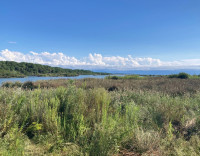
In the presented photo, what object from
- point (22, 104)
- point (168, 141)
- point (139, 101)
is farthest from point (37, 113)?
point (139, 101)

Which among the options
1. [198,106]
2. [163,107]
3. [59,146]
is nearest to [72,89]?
[59,146]

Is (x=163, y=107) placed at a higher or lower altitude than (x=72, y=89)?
lower

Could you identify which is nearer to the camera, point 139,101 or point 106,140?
point 106,140

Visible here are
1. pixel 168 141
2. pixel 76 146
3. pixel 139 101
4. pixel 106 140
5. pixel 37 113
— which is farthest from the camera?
pixel 139 101

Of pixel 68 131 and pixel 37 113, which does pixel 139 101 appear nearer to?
pixel 68 131

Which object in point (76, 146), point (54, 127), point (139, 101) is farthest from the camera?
point (139, 101)

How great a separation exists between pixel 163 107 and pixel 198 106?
6.58 feet

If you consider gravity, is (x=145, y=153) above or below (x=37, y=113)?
below

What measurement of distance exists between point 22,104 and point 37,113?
0.53 m

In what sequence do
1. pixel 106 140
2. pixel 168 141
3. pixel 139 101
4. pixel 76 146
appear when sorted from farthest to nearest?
1. pixel 139 101
2. pixel 168 141
3. pixel 76 146
4. pixel 106 140

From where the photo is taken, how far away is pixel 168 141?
308 cm

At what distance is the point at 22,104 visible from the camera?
12.7 ft

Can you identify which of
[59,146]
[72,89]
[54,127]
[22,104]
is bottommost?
[59,146]

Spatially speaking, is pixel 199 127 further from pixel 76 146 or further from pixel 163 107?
pixel 76 146
